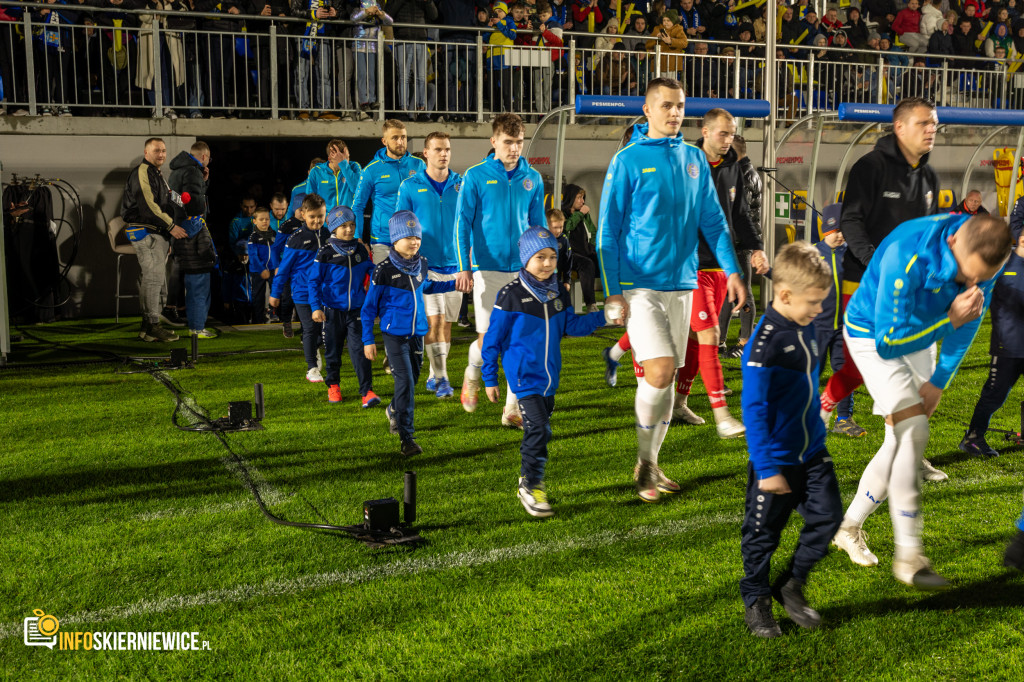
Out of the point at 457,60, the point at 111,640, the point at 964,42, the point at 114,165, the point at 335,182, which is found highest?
the point at 964,42

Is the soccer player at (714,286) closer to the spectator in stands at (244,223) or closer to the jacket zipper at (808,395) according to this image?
the jacket zipper at (808,395)

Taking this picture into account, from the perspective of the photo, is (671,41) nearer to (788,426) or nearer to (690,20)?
(690,20)

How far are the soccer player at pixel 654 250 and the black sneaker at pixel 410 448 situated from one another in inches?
64.8

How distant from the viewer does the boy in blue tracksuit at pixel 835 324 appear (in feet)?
21.1

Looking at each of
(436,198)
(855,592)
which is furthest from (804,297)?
(436,198)

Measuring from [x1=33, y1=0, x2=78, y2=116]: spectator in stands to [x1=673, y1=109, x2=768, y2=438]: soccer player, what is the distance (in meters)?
9.86

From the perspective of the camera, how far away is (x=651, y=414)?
528 centimetres

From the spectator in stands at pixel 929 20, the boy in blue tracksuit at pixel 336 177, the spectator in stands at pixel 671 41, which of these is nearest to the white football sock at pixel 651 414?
the boy in blue tracksuit at pixel 336 177

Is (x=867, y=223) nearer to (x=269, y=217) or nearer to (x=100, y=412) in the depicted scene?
(x=100, y=412)

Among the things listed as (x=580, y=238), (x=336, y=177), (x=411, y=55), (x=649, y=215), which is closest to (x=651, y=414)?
(x=649, y=215)

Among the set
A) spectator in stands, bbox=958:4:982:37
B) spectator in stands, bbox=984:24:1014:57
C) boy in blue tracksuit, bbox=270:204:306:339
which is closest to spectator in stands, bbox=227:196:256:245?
boy in blue tracksuit, bbox=270:204:306:339

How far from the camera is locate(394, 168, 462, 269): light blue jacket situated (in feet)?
27.0

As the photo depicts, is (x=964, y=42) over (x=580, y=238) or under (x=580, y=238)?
over

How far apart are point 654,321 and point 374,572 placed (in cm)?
201
